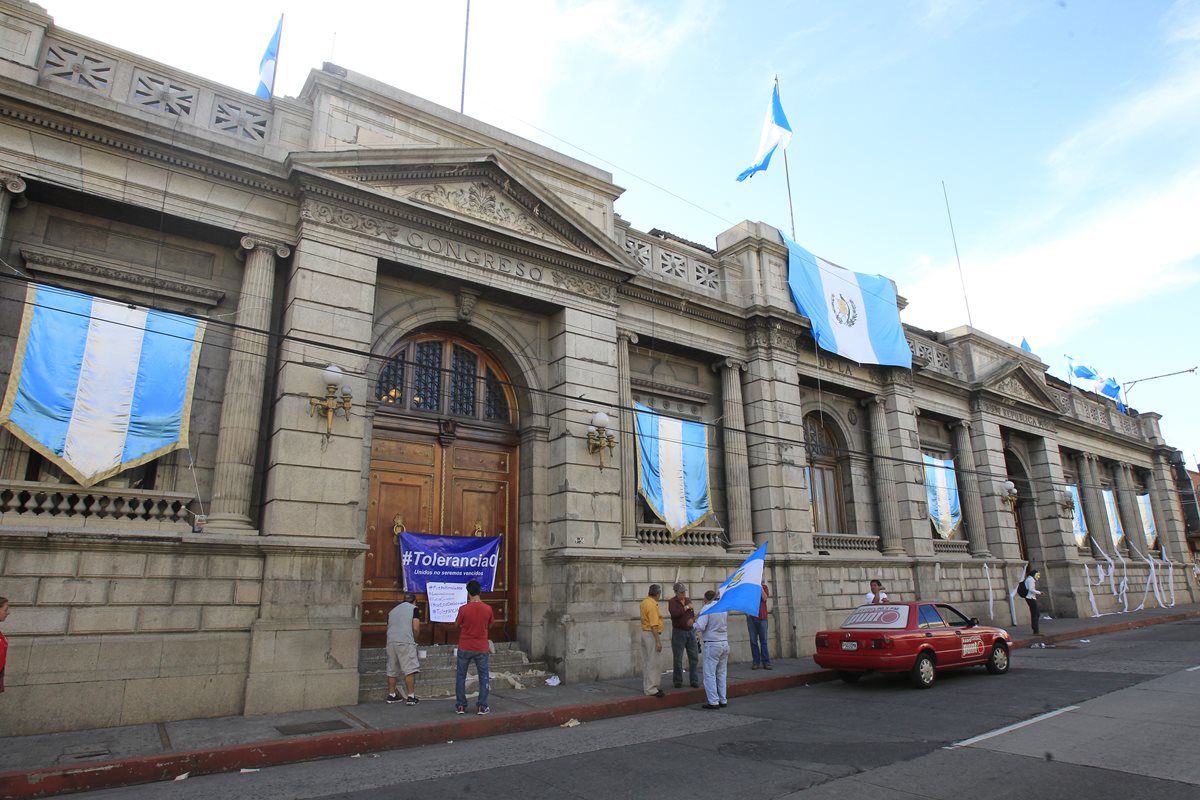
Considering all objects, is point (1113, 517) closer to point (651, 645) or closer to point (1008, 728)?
point (1008, 728)

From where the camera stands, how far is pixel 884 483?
2194cm

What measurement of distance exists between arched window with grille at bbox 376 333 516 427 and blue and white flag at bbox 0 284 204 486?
11.7 ft

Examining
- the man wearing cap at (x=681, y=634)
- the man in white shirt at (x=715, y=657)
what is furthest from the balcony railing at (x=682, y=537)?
the man in white shirt at (x=715, y=657)

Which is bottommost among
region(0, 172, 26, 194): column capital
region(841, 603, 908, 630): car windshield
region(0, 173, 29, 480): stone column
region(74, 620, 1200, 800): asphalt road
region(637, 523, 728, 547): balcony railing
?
region(74, 620, 1200, 800): asphalt road

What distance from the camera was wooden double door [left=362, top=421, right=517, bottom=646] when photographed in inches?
528

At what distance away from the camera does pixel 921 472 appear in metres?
22.8

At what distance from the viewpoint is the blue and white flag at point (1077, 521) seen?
28.7 meters

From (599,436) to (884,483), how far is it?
435 inches

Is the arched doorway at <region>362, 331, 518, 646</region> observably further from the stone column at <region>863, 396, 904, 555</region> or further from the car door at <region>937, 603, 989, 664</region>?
the stone column at <region>863, 396, 904, 555</region>

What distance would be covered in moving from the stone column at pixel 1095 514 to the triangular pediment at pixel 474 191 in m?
25.4

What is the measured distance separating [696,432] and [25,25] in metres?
14.5

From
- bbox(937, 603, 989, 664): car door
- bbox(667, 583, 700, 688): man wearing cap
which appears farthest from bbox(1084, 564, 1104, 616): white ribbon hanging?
bbox(667, 583, 700, 688): man wearing cap

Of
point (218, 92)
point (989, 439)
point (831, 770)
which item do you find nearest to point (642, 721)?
point (831, 770)

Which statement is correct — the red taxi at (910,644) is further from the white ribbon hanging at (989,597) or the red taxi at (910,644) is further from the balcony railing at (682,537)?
Result: the white ribbon hanging at (989,597)
